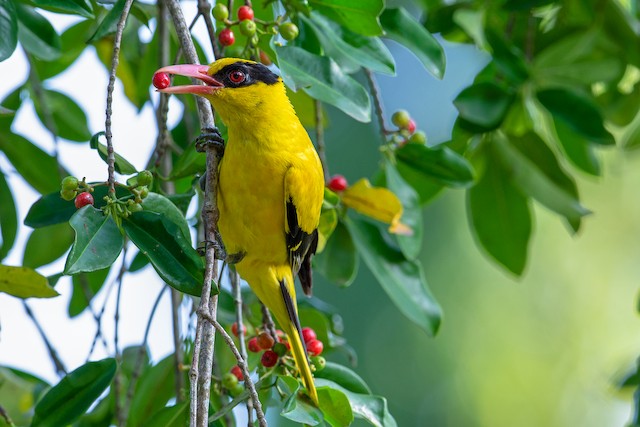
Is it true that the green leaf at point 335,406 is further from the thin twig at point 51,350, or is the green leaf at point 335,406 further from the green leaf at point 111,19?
the green leaf at point 111,19

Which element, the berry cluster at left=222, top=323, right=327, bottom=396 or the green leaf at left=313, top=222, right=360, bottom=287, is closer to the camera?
the berry cluster at left=222, top=323, right=327, bottom=396

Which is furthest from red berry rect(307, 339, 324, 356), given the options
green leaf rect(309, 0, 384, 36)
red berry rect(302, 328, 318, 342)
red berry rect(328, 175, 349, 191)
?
green leaf rect(309, 0, 384, 36)

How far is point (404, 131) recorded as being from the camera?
269 cm

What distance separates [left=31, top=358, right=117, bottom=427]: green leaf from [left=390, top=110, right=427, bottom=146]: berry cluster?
1.08m

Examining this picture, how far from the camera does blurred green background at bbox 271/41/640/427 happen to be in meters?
10.0

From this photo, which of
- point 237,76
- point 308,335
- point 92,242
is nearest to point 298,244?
point 308,335

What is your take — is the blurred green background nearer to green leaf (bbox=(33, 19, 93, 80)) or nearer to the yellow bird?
green leaf (bbox=(33, 19, 93, 80))

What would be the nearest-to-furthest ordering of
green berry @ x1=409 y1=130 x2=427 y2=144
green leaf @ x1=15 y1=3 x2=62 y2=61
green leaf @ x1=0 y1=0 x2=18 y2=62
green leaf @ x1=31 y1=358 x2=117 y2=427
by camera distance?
green leaf @ x1=0 y1=0 x2=18 y2=62 < green leaf @ x1=31 y1=358 x2=117 y2=427 < green leaf @ x1=15 y1=3 x2=62 y2=61 < green berry @ x1=409 y1=130 x2=427 y2=144

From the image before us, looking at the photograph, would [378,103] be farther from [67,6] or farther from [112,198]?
[112,198]

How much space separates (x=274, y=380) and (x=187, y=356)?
A: 1.31ft

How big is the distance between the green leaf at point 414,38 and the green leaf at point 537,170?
0.58 m

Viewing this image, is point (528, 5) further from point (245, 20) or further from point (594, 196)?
point (594, 196)

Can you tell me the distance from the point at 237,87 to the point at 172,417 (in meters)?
0.87

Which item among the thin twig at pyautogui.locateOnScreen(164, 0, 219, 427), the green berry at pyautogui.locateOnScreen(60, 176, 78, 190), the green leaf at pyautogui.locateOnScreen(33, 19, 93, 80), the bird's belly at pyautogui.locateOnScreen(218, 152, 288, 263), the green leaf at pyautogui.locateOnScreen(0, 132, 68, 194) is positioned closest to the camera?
the thin twig at pyautogui.locateOnScreen(164, 0, 219, 427)
